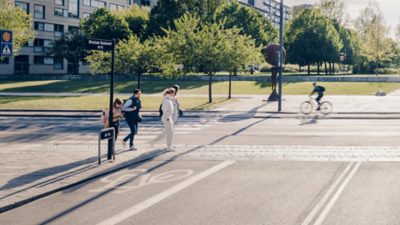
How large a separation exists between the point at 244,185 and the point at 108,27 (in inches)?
2420

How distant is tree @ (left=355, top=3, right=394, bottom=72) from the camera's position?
74250mm

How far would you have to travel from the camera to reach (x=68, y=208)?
9.11m

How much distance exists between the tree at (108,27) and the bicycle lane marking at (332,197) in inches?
2318

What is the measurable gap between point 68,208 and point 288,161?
658 cm

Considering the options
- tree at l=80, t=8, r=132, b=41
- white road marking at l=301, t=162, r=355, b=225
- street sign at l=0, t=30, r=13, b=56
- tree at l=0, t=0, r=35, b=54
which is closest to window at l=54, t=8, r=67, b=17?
tree at l=80, t=8, r=132, b=41

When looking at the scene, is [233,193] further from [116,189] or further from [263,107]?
[263,107]

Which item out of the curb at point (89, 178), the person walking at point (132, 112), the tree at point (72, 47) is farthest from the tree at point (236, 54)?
the tree at point (72, 47)

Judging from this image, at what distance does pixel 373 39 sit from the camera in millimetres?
75750

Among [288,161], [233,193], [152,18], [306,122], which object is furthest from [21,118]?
[152,18]

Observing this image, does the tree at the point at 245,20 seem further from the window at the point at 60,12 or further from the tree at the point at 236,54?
the tree at the point at 236,54

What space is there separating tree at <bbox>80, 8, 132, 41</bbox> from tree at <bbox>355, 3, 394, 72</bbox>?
113 ft

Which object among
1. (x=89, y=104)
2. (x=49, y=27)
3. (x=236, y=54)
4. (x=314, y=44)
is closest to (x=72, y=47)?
(x=49, y=27)

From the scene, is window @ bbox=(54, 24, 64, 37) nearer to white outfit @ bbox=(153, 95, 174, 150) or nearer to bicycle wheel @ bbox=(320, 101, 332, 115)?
bicycle wheel @ bbox=(320, 101, 332, 115)

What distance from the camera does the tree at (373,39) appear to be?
74.2 m
